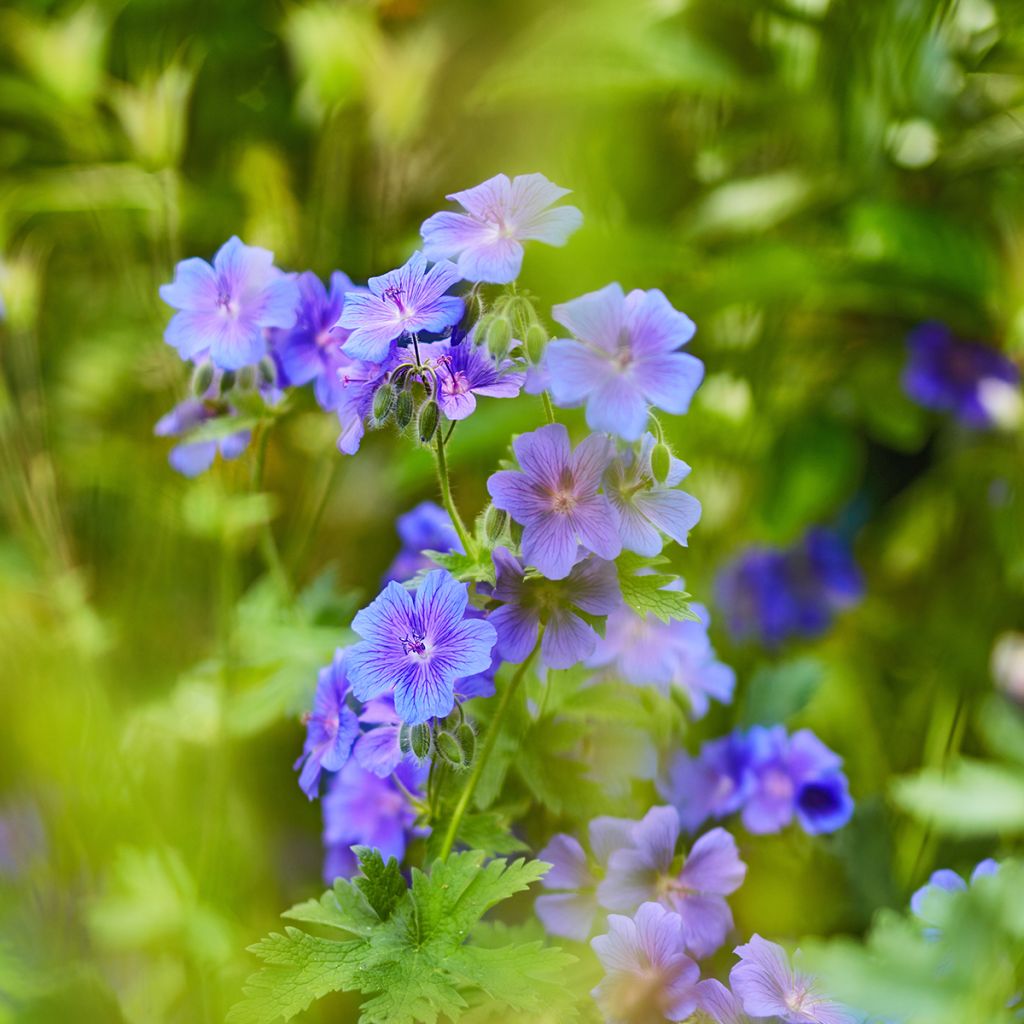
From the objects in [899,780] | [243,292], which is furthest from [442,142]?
[899,780]

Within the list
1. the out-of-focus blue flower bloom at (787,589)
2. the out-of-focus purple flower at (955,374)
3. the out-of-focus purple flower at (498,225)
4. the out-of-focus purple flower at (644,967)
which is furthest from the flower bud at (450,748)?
the out-of-focus purple flower at (955,374)

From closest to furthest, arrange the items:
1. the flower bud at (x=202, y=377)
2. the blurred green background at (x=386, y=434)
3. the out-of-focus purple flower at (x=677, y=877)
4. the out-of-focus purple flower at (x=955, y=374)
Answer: the out-of-focus purple flower at (x=677, y=877) < the flower bud at (x=202, y=377) < the blurred green background at (x=386, y=434) < the out-of-focus purple flower at (x=955, y=374)

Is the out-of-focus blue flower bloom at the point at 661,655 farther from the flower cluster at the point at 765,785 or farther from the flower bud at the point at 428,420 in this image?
the flower bud at the point at 428,420

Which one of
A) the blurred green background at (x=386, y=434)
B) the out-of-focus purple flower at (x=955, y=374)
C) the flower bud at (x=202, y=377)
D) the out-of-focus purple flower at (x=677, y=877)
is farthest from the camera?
the out-of-focus purple flower at (x=955, y=374)

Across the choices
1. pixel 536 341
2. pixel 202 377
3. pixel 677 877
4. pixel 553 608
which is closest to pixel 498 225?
pixel 536 341

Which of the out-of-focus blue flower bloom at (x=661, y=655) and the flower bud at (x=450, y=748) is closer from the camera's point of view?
the flower bud at (x=450, y=748)

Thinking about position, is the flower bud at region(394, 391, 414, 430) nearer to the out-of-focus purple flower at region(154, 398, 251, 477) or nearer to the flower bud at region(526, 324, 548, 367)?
the flower bud at region(526, 324, 548, 367)
